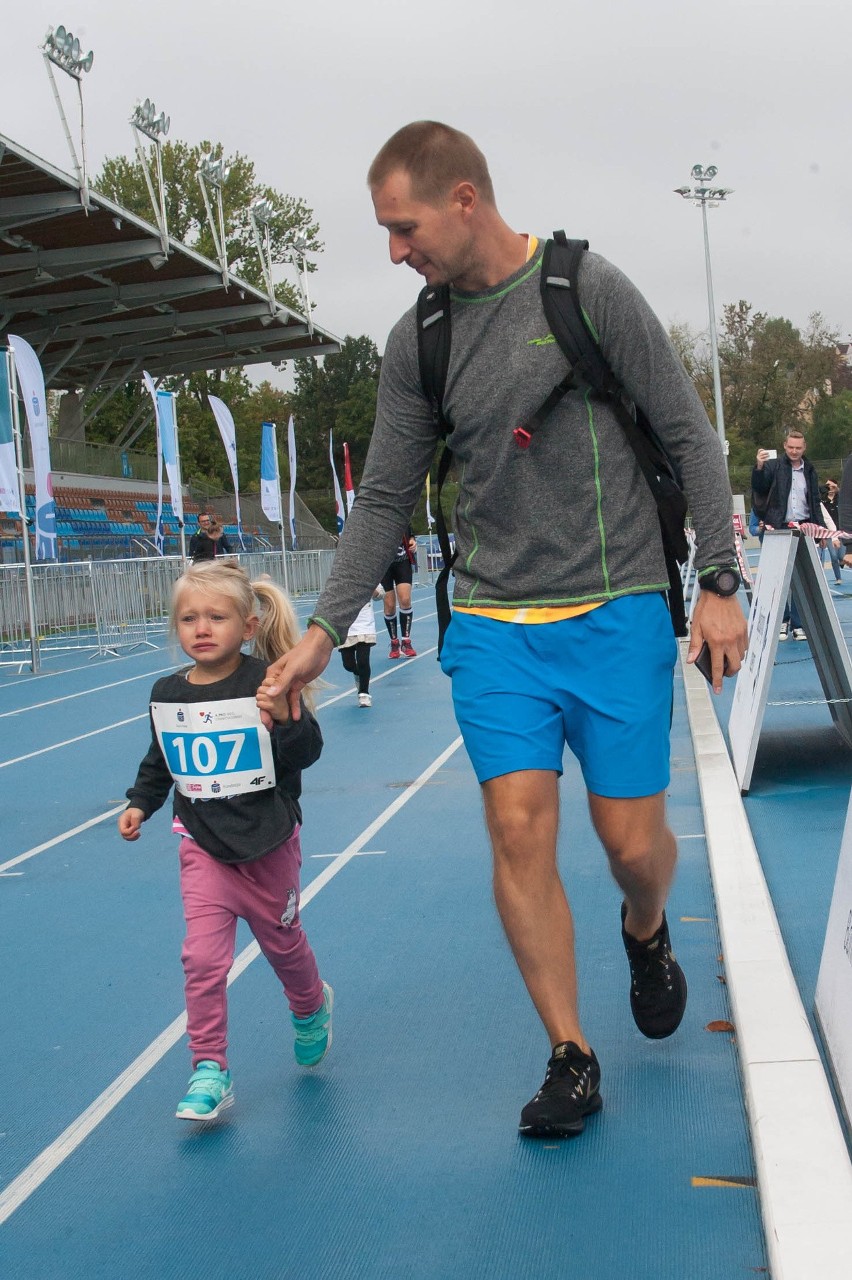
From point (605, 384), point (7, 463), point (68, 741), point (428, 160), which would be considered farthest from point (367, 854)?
point (7, 463)

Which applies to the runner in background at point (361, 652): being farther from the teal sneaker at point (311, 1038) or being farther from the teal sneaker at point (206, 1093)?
the teal sneaker at point (206, 1093)

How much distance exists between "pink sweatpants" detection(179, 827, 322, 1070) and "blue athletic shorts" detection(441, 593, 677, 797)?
754 millimetres

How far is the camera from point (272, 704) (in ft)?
11.2

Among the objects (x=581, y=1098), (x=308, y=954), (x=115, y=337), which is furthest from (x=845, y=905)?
(x=115, y=337)

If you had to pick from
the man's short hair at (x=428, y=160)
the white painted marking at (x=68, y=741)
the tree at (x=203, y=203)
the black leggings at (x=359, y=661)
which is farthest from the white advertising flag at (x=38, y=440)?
the tree at (x=203, y=203)

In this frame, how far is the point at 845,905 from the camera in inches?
144

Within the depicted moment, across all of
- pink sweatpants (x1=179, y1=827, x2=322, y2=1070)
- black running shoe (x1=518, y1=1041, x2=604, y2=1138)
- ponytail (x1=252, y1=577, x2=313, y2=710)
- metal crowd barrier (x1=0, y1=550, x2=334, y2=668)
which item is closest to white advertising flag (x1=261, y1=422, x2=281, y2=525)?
metal crowd barrier (x1=0, y1=550, x2=334, y2=668)

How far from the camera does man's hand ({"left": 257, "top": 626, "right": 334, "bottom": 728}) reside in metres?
3.42

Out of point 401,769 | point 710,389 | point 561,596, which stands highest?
point 710,389

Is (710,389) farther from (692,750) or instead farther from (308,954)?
(308,954)

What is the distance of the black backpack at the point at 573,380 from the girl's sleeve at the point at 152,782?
91 cm

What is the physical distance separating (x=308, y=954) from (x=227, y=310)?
146ft

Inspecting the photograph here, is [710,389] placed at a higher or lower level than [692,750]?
higher

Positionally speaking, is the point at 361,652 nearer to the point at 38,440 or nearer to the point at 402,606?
the point at 402,606
